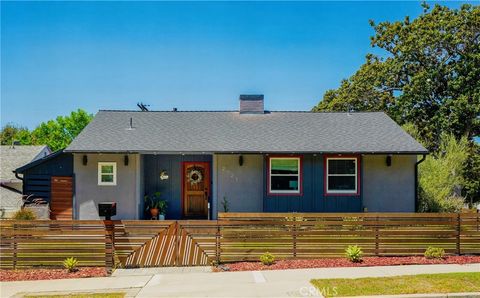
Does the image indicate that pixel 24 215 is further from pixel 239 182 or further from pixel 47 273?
pixel 239 182

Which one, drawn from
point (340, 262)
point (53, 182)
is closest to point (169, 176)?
point (53, 182)

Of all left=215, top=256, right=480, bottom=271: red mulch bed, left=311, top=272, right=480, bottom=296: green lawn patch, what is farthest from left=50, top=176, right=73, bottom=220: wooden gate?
left=311, top=272, right=480, bottom=296: green lawn patch

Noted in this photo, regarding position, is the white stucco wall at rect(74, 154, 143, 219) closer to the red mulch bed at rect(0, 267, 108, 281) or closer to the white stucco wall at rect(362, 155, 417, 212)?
the red mulch bed at rect(0, 267, 108, 281)

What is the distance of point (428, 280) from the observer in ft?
24.7

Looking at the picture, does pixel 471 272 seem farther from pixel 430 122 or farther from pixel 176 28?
pixel 430 122

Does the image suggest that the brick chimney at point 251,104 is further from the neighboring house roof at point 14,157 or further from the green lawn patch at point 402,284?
the neighboring house roof at point 14,157

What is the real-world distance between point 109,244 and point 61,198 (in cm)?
881

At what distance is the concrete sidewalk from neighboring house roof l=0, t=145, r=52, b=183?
697 inches

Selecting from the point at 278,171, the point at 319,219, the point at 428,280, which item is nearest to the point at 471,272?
the point at 428,280

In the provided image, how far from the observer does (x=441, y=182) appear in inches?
680

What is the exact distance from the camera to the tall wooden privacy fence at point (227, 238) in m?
9.09

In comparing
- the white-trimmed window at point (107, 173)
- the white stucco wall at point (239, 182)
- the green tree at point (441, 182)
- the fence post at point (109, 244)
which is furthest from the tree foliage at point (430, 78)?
the fence post at point (109, 244)

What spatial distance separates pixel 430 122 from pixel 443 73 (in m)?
3.38

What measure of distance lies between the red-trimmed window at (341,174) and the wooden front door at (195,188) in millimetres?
4951
